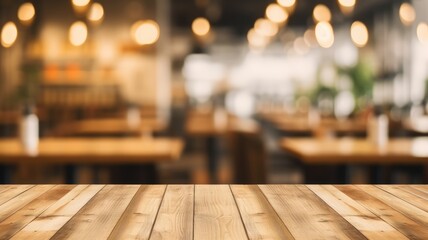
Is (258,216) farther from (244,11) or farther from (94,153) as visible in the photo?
(244,11)

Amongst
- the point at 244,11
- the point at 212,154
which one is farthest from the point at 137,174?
the point at 244,11

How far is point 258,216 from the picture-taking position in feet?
5.27

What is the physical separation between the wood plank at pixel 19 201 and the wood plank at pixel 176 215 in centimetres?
41

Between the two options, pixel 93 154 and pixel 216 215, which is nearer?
pixel 216 215

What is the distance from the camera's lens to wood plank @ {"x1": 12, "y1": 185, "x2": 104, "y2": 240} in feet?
4.60

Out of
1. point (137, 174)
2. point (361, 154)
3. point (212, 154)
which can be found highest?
point (361, 154)

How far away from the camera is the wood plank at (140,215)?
1.40 metres

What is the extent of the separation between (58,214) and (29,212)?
9cm

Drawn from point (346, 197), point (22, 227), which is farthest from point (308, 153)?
point (22, 227)

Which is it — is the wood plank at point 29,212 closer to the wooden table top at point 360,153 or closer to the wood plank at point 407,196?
the wood plank at point 407,196

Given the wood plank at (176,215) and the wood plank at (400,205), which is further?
the wood plank at (400,205)

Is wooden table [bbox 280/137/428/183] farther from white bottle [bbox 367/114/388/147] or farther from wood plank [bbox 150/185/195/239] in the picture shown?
wood plank [bbox 150/185/195/239]

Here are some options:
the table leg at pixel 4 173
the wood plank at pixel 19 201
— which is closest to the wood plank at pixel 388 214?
the wood plank at pixel 19 201

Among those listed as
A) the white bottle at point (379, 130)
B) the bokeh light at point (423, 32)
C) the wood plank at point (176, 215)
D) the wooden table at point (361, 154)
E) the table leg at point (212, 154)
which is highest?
the bokeh light at point (423, 32)
